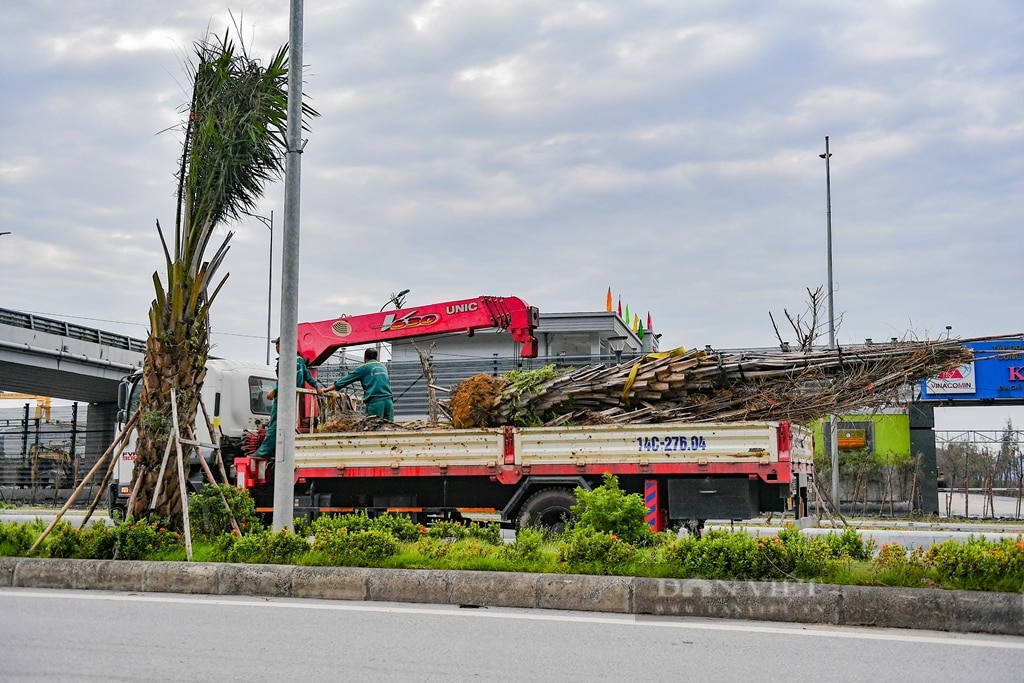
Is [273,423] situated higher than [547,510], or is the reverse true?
[273,423]

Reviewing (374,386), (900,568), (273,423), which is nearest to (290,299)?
(273,423)

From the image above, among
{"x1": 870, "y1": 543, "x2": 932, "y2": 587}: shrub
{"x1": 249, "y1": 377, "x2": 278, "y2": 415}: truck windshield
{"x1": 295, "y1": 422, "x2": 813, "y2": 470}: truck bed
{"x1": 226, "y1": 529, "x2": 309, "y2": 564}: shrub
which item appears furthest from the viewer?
{"x1": 249, "y1": 377, "x2": 278, "y2": 415}: truck windshield

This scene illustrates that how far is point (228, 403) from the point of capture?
14445 mm

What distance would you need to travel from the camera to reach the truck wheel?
37.1ft

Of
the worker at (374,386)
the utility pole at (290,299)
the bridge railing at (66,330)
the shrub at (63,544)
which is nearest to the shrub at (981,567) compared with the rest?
the utility pole at (290,299)

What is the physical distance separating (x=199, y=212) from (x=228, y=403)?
5121mm

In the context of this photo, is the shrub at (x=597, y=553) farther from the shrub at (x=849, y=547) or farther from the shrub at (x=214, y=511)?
the shrub at (x=214, y=511)

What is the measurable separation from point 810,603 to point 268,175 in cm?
739

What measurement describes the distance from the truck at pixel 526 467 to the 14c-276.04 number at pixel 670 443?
0.01 meters

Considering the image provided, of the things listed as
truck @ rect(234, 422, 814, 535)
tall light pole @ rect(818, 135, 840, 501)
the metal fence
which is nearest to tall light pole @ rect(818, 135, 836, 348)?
tall light pole @ rect(818, 135, 840, 501)

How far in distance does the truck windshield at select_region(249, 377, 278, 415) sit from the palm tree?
4857mm

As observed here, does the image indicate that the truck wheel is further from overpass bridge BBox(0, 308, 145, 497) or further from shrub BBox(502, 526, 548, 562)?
overpass bridge BBox(0, 308, 145, 497)

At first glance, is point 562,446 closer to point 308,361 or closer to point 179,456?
point 179,456

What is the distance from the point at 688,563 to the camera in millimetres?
7168
